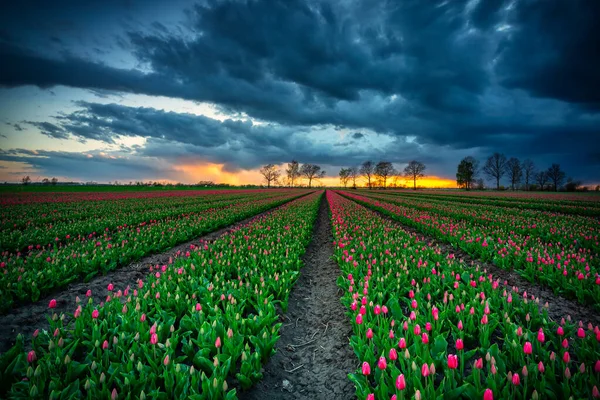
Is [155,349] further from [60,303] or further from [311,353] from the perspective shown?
[60,303]

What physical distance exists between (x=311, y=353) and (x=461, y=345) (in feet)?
7.18

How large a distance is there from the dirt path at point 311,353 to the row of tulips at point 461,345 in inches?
14.6

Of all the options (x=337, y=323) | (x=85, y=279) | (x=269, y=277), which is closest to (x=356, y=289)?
(x=337, y=323)

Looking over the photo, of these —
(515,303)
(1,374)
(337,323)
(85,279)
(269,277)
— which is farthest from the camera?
(85,279)

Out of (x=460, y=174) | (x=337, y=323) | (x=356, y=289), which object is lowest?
(x=337, y=323)

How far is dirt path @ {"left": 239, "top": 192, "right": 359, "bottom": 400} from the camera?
130 inches

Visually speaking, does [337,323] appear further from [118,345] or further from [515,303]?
[118,345]

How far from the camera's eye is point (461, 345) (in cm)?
292

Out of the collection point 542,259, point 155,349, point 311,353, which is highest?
point 542,259

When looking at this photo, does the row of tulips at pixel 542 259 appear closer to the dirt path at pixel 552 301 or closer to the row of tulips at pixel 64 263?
the dirt path at pixel 552 301

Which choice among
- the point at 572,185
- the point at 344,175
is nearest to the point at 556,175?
the point at 572,185

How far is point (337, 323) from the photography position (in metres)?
4.87

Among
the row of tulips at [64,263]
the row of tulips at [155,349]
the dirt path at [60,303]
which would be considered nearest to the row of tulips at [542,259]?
the row of tulips at [155,349]

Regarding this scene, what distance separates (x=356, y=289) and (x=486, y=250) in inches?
228
